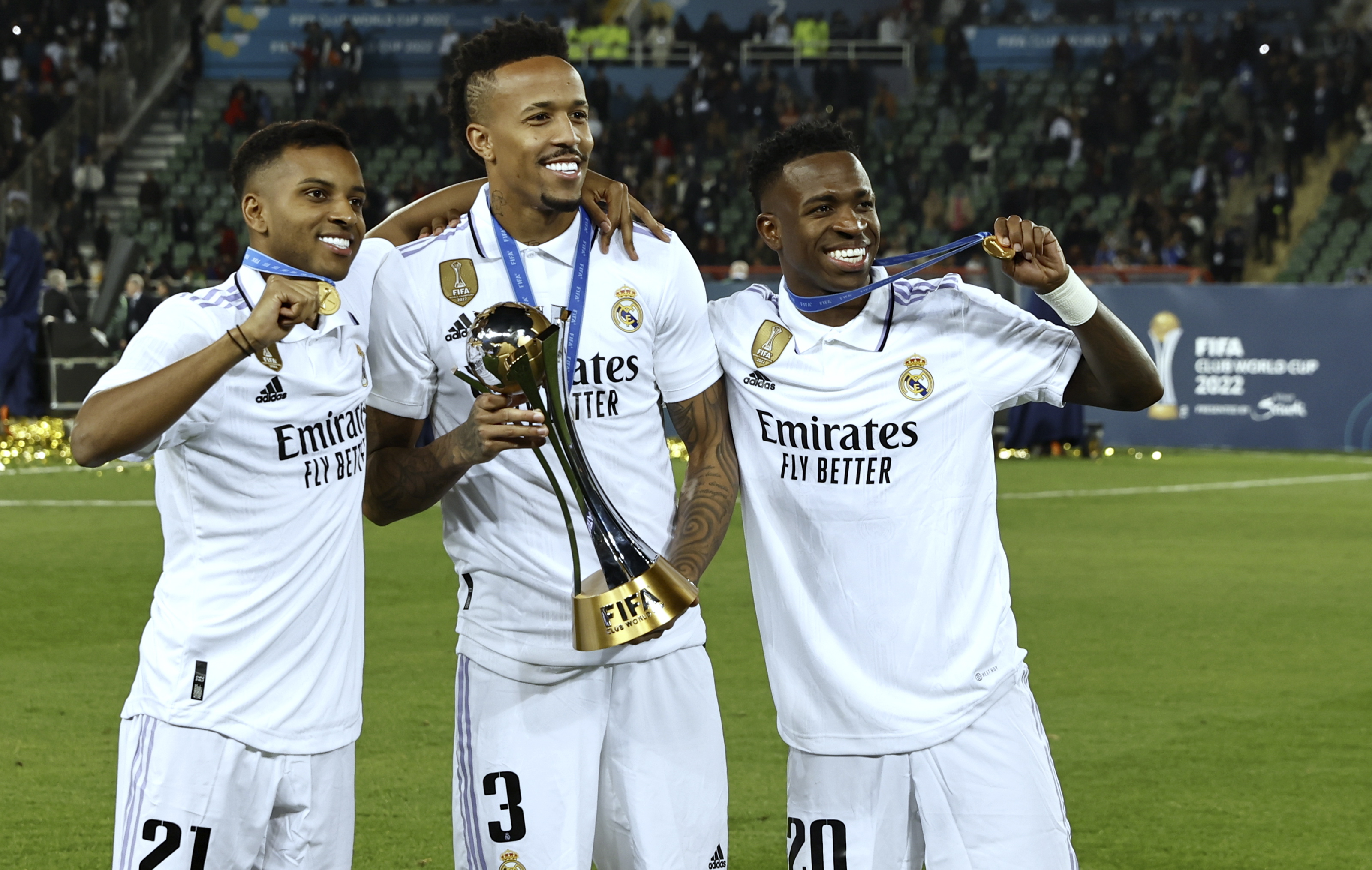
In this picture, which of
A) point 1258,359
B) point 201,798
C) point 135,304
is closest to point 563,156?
point 201,798

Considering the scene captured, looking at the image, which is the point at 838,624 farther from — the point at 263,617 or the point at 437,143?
the point at 437,143

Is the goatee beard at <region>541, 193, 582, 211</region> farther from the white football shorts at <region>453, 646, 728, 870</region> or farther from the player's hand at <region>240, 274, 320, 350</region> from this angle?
the white football shorts at <region>453, 646, 728, 870</region>

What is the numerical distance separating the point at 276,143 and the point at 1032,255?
1.56 m

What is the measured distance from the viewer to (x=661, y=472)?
3.52m

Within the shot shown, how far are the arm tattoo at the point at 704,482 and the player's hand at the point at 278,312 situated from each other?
0.86 metres

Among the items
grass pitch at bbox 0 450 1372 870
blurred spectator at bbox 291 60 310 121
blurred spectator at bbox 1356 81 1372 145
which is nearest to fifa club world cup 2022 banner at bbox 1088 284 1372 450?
grass pitch at bbox 0 450 1372 870

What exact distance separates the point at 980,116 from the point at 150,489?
18742 millimetres

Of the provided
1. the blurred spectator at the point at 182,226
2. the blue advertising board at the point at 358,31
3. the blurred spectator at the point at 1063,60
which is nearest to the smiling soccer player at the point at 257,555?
the blurred spectator at the point at 182,226

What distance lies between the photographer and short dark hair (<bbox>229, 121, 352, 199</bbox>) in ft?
11.0

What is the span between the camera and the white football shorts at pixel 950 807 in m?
3.29

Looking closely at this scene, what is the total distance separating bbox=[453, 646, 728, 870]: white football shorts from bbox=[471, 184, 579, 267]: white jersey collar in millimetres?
869

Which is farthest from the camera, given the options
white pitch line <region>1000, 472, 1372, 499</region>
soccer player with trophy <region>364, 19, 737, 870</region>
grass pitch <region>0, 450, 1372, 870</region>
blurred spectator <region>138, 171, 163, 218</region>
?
blurred spectator <region>138, 171, 163, 218</region>

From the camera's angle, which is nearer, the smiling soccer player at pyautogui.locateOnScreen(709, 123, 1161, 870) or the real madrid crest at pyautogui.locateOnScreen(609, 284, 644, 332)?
the smiling soccer player at pyautogui.locateOnScreen(709, 123, 1161, 870)

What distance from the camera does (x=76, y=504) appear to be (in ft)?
44.1
